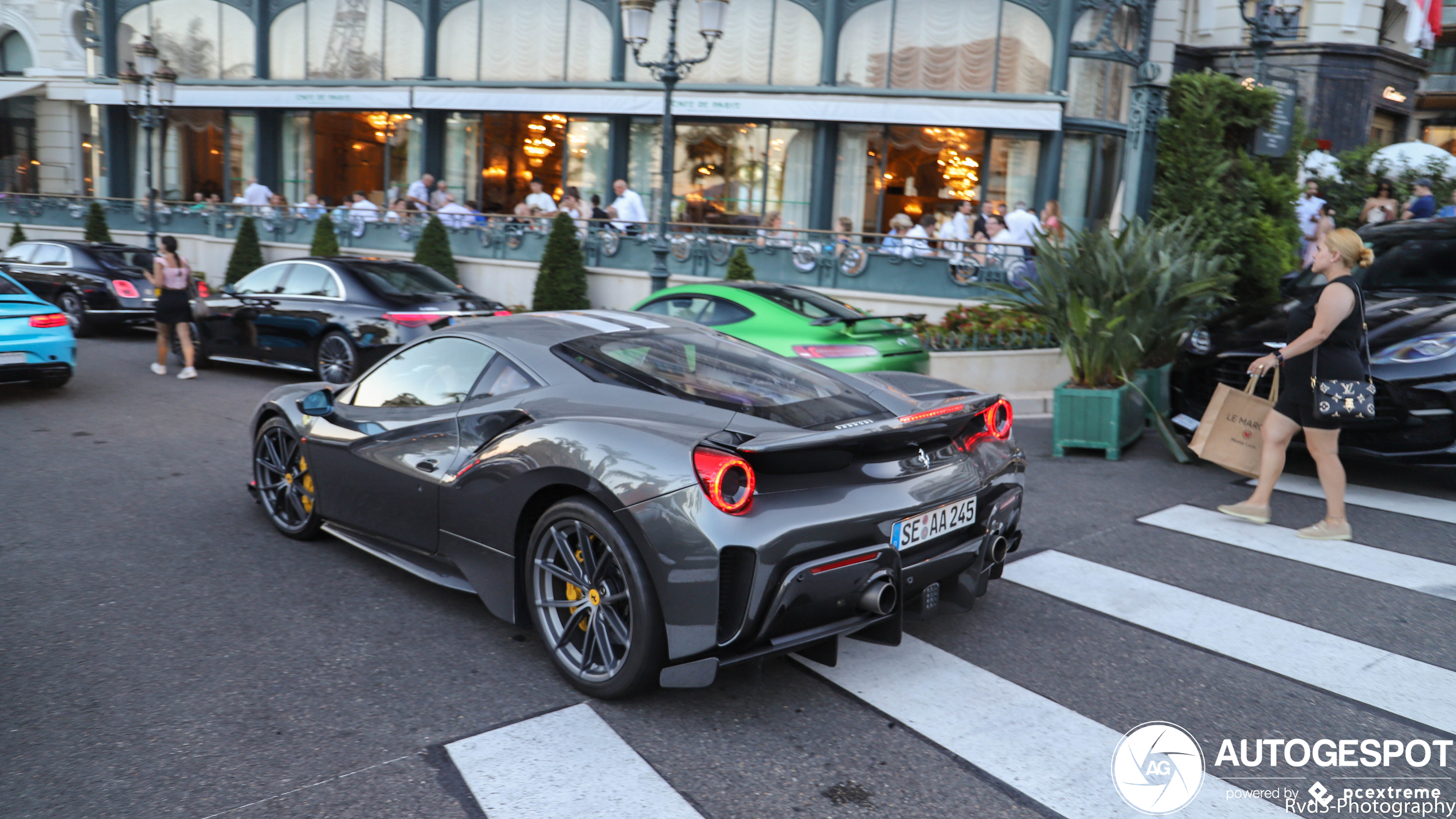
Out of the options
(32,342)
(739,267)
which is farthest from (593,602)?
(739,267)

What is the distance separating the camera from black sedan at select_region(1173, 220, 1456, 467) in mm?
6457

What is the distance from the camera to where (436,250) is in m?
18.8

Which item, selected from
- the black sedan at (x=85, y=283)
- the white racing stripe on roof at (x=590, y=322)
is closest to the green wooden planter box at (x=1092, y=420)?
A: the white racing stripe on roof at (x=590, y=322)

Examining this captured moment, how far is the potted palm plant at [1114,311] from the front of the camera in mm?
8273

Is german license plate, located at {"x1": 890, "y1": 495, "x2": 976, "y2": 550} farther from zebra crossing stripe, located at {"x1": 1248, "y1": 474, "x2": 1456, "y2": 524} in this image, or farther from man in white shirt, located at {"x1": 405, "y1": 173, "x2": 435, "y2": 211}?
man in white shirt, located at {"x1": 405, "y1": 173, "x2": 435, "y2": 211}

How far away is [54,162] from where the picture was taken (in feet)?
110

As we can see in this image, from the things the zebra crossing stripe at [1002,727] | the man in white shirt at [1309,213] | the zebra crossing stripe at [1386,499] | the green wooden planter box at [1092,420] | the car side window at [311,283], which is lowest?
the zebra crossing stripe at [1002,727]

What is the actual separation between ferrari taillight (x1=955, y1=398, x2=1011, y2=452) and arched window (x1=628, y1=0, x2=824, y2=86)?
19075 millimetres

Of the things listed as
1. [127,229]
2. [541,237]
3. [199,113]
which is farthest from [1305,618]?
[199,113]

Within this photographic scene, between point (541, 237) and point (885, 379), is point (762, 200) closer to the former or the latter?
point (541, 237)

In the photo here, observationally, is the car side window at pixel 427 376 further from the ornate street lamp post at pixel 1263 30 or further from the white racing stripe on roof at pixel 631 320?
the ornate street lamp post at pixel 1263 30

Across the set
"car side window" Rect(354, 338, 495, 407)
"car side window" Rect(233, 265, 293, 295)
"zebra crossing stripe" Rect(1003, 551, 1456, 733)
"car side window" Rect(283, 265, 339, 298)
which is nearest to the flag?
"car side window" Rect(283, 265, 339, 298)

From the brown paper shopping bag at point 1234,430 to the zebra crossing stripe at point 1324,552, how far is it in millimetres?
464

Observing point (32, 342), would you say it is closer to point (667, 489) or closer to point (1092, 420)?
point (667, 489)
